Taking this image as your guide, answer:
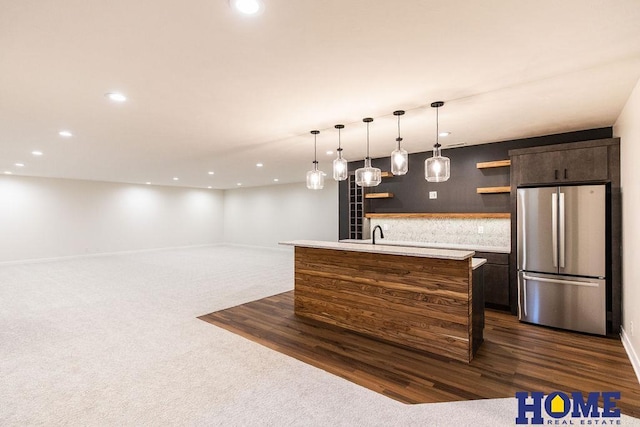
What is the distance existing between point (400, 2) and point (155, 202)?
11603 millimetres

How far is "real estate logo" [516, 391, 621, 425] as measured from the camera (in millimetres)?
2094

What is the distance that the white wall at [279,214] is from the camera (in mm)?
10172

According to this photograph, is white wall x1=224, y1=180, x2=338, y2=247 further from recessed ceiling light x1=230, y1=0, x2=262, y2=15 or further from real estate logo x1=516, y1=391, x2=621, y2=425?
recessed ceiling light x1=230, y1=0, x2=262, y2=15

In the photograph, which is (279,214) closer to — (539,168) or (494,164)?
(494,164)

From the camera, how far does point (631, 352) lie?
2912mm

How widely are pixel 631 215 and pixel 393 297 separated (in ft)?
7.66

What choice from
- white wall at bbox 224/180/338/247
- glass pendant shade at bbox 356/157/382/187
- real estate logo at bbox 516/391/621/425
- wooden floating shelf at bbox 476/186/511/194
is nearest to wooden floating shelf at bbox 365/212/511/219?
wooden floating shelf at bbox 476/186/511/194

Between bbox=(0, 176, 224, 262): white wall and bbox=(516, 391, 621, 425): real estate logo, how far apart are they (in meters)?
11.4

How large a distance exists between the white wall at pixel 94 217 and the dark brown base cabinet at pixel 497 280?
10691 mm

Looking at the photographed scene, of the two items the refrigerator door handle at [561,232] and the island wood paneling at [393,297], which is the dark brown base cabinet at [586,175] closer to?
the refrigerator door handle at [561,232]

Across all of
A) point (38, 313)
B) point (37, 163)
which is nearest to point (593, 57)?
point (38, 313)

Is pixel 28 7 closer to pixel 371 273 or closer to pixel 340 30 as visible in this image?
pixel 340 30

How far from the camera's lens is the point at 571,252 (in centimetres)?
362

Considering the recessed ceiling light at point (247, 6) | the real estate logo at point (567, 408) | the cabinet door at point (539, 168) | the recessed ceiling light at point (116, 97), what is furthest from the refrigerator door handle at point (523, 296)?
the recessed ceiling light at point (116, 97)
